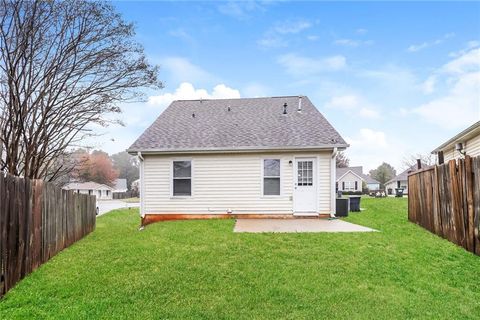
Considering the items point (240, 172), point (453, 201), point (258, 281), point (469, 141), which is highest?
point (469, 141)

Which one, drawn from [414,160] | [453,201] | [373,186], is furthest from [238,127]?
[373,186]

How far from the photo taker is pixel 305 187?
1055 cm

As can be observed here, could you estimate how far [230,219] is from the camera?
1035 centimetres

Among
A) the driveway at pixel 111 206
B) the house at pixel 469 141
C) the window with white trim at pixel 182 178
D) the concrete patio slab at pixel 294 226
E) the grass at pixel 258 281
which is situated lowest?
the driveway at pixel 111 206

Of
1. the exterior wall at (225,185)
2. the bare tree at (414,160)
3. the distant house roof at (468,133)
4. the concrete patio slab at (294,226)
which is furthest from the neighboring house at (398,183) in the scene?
the concrete patio slab at (294,226)

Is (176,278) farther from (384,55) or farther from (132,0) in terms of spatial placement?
(384,55)

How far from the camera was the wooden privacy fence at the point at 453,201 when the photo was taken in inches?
217

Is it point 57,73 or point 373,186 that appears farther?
point 373,186

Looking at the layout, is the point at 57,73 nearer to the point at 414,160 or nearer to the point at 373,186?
the point at 414,160

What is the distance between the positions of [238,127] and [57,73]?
623 centimetres

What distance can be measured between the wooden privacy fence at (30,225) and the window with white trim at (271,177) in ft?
19.5

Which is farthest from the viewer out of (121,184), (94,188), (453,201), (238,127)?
(121,184)

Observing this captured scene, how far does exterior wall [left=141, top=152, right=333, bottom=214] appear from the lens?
10.6 metres

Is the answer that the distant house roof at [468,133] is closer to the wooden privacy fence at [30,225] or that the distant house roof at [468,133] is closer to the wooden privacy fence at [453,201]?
the wooden privacy fence at [453,201]
